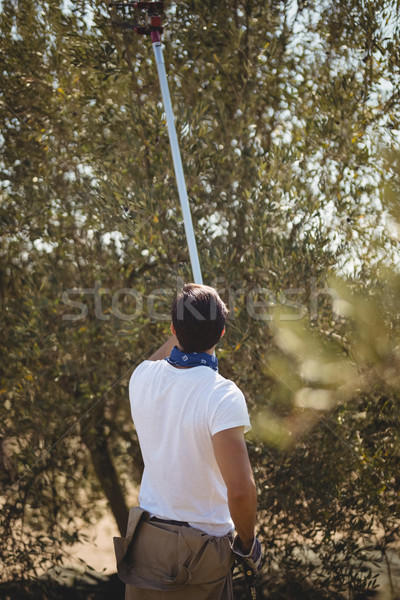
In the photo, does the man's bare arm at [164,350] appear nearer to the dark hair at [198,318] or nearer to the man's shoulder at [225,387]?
the dark hair at [198,318]


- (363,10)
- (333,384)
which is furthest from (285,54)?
(333,384)

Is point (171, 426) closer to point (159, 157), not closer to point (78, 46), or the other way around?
point (159, 157)

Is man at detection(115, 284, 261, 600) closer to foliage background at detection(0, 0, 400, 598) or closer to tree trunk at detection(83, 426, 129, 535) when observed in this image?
foliage background at detection(0, 0, 400, 598)

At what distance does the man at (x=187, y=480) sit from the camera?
1.96 meters

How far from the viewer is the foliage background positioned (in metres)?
4.00

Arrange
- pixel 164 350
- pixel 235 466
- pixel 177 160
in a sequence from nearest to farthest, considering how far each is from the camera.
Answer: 1. pixel 235 466
2. pixel 164 350
3. pixel 177 160

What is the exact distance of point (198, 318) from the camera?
6.68 feet

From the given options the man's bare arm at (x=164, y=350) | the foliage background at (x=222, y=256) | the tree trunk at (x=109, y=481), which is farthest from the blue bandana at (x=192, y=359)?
the tree trunk at (x=109, y=481)

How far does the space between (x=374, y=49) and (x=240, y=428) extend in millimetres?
3400

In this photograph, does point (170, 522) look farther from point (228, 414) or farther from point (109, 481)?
point (109, 481)

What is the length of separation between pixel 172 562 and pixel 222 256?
2.40 metres

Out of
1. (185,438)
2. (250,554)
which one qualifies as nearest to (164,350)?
(185,438)

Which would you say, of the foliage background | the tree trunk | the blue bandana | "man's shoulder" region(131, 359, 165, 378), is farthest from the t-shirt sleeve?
the tree trunk

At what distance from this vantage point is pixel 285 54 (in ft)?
14.5
